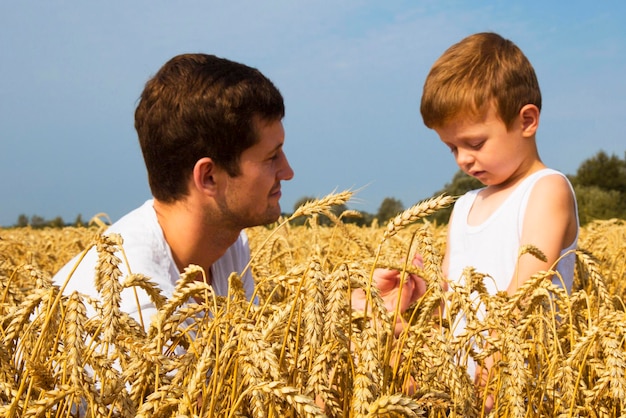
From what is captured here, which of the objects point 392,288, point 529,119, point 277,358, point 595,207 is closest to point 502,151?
point 529,119

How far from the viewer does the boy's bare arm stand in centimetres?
257

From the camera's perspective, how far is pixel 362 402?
1.00 m

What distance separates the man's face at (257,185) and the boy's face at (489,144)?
0.83 meters

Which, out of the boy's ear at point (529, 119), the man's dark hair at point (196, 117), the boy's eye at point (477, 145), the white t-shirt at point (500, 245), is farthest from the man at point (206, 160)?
the boy's ear at point (529, 119)

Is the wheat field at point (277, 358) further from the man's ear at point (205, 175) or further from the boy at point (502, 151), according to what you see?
the boy at point (502, 151)

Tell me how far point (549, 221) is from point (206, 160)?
1.35m

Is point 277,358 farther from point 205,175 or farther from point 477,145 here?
point 477,145

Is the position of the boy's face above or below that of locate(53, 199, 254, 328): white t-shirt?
above

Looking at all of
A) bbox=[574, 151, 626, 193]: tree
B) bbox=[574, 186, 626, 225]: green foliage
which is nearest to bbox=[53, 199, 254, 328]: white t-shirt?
bbox=[574, 186, 626, 225]: green foliage

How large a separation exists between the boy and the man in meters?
0.85

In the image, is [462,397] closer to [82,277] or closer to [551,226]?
[82,277]

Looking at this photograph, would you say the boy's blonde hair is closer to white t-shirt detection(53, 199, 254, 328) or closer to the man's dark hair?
the man's dark hair

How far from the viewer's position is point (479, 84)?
2807mm

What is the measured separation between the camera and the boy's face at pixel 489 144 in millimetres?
2762
